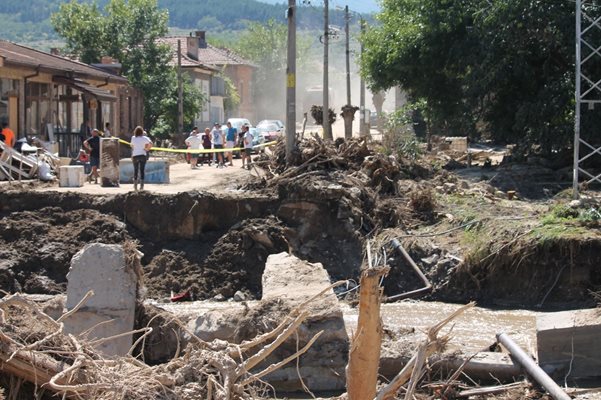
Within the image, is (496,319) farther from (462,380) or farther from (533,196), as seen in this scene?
(533,196)

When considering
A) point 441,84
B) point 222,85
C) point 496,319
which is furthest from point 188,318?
point 222,85

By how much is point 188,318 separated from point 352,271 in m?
7.45

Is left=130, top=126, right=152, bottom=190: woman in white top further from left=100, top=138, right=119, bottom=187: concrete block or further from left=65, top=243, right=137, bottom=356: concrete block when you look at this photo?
left=65, top=243, right=137, bottom=356: concrete block

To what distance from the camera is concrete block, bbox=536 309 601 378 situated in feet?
35.9

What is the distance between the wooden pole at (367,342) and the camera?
5.76 meters

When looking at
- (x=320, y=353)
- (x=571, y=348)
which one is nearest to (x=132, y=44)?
(x=320, y=353)

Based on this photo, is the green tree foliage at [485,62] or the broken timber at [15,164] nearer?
the broken timber at [15,164]

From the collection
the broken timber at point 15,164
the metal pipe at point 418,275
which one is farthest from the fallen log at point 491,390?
the broken timber at point 15,164

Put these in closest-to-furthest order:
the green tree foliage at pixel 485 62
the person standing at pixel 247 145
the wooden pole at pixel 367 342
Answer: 1. the wooden pole at pixel 367 342
2. the green tree foliage at pixel 485 62
3. the person standing at pixel 247 145

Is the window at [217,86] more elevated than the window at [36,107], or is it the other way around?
the window at [217,86]

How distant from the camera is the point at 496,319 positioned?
15.9 metres

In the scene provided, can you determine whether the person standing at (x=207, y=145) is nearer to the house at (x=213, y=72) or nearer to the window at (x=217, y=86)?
the house at (x=213, y=72)

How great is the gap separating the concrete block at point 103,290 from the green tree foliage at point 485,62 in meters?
17.2

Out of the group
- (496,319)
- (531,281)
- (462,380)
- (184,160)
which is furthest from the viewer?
(184,160)
